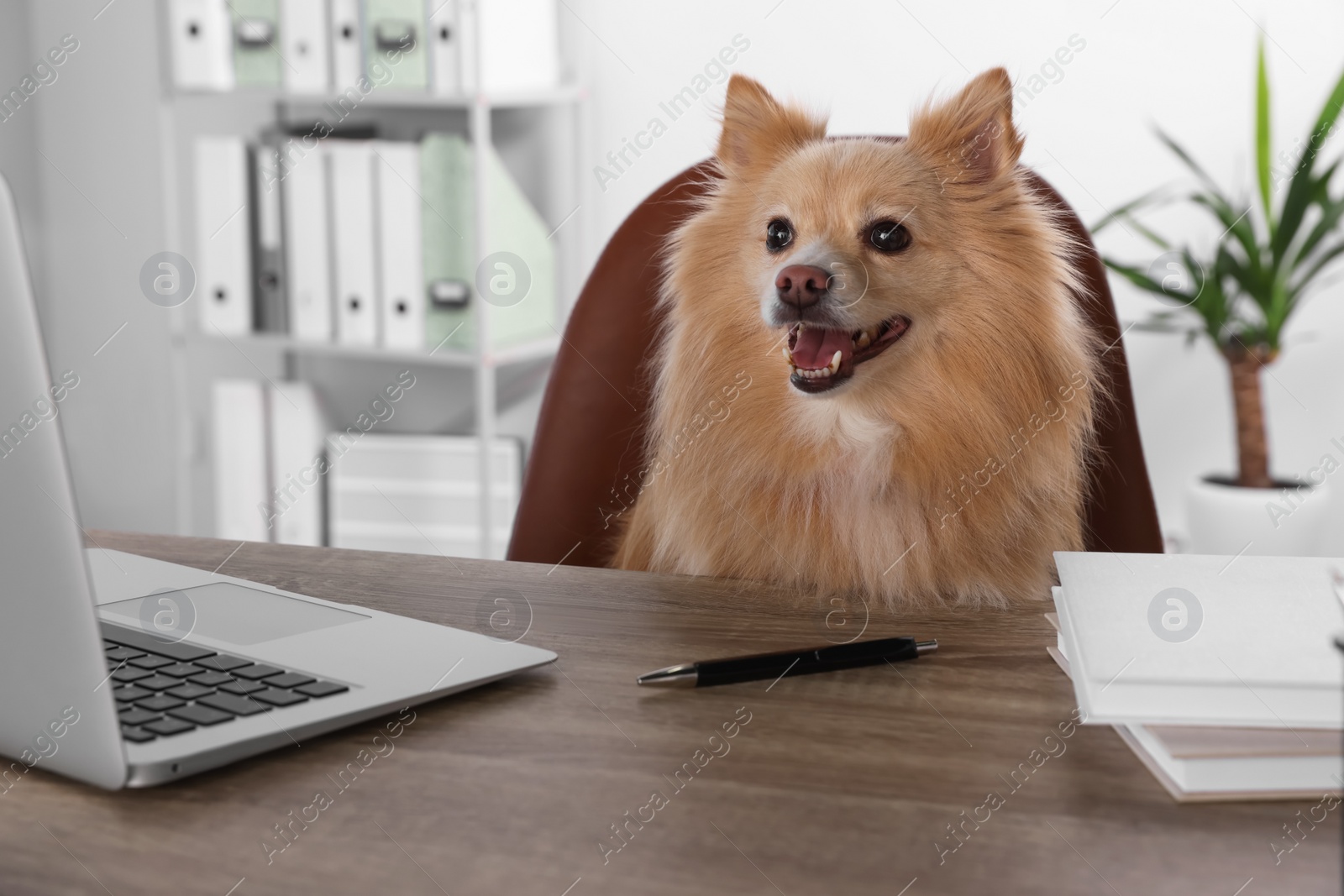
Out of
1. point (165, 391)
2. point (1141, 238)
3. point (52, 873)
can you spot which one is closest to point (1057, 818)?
point (52, 873)

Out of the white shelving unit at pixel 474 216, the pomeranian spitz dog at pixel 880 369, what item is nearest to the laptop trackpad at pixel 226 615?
the pomeranian spitz dog at pixel 880 369

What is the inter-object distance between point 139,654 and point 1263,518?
219cm

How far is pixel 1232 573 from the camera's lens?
854mm

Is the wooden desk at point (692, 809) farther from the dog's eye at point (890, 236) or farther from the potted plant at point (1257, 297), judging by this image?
the potted plant at point (1257, 297)

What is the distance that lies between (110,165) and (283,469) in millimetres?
1189

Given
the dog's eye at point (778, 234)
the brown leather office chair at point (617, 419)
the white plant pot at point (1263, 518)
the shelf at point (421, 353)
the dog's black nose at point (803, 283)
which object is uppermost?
the dog's eye at point (778, 234)

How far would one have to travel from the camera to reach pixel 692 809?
0.61 m

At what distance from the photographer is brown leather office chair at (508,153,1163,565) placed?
151 centimetres

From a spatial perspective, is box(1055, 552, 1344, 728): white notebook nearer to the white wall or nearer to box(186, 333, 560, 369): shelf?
the white wall

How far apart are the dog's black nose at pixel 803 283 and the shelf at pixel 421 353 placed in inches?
55.4

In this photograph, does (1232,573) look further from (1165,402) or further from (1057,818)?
(1165,402)

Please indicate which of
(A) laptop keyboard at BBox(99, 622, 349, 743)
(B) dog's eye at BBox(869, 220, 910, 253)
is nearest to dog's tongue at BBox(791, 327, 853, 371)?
(B) dog's eye at BBox(869, 220, 910, 253)

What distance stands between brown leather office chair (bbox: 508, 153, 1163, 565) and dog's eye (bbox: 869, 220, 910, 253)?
0.22 metres

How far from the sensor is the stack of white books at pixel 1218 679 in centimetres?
62
